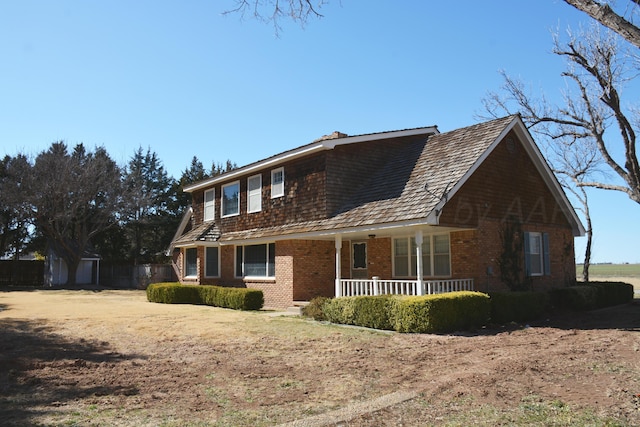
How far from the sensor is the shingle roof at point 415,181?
15906 millimetres

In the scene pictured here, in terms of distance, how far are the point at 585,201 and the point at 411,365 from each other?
101 ft

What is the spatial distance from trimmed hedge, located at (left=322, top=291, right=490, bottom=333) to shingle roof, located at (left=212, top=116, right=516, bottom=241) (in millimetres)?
2456

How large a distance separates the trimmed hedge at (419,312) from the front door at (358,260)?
519 centimetres

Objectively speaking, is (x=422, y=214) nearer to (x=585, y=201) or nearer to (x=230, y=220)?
(x=230, y=220)

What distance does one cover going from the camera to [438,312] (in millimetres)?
13469

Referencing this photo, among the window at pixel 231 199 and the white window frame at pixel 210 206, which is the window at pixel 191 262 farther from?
the window at pixel 231 199

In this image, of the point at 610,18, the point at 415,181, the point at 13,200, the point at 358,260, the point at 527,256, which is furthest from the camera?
the point at 13,200

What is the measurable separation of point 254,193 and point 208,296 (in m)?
5.14

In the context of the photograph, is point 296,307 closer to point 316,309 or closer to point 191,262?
point 316,309

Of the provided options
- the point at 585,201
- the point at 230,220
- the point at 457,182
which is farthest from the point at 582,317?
the point at 585,201

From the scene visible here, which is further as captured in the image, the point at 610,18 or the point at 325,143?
the point at 325,143

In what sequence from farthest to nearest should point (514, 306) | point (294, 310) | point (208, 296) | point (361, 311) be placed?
point (208, 296), point (294, 310), point (514, 306), point (361, 311)

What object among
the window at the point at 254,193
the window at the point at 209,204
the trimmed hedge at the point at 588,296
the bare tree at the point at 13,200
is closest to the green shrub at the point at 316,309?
the window at the point at 254,193

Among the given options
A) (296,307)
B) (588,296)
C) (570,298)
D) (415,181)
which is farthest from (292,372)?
(588,296)
